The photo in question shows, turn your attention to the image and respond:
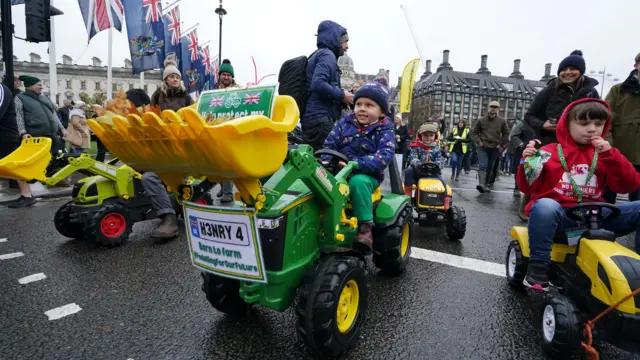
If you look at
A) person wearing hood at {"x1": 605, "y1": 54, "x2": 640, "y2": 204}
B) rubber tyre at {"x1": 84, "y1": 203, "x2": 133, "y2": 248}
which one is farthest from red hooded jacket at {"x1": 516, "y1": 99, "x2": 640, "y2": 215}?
rubber tyre at {"x1": 84, "y1": 203, "x2": 133, "y2": 248}

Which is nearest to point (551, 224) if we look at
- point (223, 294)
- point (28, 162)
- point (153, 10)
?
point (223, 294)

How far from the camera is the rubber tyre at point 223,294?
220cm

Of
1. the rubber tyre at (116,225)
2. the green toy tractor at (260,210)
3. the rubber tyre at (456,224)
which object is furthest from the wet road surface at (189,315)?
the rubber tyre at (456,224)

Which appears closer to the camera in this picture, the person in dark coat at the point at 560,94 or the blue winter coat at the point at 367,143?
the blue winter coat at the point at 367,143

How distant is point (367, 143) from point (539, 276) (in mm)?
1519

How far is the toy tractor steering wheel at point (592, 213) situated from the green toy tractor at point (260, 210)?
141cm

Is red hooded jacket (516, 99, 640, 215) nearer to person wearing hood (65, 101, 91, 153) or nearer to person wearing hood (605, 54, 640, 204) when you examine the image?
person wearing hood (605, 54, 640, 204)

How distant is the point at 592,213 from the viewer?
7.39ft

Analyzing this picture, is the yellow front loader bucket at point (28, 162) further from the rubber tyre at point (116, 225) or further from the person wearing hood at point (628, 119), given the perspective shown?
the person wearing hood at point (628, 119)

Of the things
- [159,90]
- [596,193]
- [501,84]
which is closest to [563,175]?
[596,193]

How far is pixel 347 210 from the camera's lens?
2752mm

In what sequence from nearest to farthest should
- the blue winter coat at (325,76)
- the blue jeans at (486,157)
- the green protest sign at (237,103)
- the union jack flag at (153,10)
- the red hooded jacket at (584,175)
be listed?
the green protest sign at (237,103) < the red hooded jacket at (584,175) < the blue winter coat at (325,76) < the blue jeans at (486,157) < the union jack flag at (153,10)

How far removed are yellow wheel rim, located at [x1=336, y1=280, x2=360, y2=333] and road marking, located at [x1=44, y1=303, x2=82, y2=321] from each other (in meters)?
1.81

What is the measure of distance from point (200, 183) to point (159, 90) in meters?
1.28
